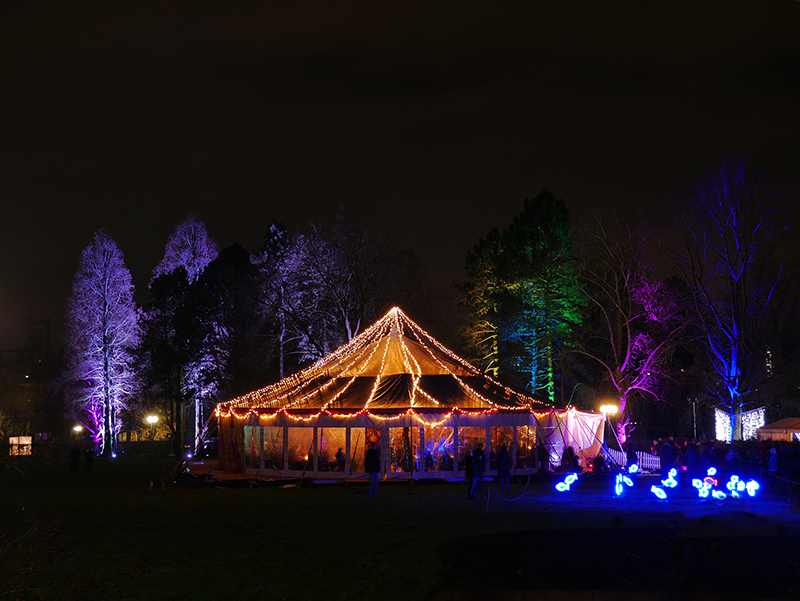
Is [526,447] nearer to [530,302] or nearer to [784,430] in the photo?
[784,430]

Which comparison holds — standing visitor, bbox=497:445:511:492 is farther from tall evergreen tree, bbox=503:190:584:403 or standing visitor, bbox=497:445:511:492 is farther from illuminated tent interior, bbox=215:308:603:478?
tall evergreen tree, bbox=503:190:584:403

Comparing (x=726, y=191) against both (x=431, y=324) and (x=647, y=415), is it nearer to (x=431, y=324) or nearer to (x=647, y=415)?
(x=431, y=324)

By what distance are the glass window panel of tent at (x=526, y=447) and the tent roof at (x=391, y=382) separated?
98cm

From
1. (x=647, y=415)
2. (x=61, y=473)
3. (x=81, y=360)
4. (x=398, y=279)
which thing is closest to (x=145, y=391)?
(x=81, y=360)

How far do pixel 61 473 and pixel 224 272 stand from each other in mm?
16158

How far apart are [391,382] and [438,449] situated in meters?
2.63

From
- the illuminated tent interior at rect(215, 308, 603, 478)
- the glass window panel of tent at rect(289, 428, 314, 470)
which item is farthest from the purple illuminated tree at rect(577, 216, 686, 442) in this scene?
the glass window panel of tent at rect(289, 428, 314, 470)

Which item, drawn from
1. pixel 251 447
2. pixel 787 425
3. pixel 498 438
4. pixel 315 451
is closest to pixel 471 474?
pixel 498 438

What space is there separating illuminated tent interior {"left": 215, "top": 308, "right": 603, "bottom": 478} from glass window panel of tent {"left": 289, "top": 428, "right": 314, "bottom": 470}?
0.03 m

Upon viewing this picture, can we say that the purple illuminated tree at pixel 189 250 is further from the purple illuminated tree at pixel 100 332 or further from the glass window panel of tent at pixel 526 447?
the glass window panel of tent at pixel 526 447

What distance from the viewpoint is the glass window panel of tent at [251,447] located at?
24.0m

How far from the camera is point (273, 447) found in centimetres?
2356

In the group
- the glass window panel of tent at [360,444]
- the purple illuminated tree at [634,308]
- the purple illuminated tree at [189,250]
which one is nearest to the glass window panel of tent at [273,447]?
the glass window panel of tent at [360,444]

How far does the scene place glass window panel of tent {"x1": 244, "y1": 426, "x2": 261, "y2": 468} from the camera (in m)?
24.0
